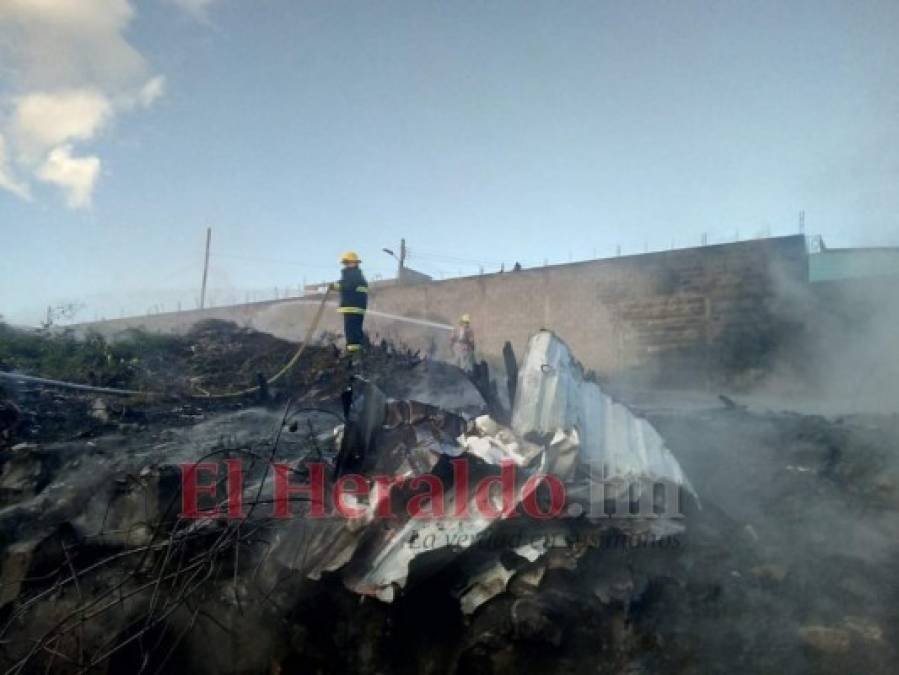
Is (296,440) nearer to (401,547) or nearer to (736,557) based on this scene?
(401,547)

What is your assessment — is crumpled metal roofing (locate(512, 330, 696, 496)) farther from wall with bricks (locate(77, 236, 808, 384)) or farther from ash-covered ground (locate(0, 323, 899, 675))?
wall with bricks (locate(77, 236, 808, 384))

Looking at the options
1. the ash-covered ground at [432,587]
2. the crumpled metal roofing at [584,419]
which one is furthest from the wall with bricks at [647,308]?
the ash-covered ground at [432,587]

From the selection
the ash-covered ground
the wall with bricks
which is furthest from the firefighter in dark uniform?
the wall with bricks

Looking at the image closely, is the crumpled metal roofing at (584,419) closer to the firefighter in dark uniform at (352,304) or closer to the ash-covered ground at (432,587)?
the ash-covered ground at (432,587)

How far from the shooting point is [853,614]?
2900mm

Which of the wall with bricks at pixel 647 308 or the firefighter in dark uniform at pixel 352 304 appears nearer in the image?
the firefighter in dark uniform at pixel 352 304

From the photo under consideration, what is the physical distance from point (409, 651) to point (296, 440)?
237cm

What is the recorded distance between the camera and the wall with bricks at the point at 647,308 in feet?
35.8

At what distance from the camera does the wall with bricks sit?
1090cm

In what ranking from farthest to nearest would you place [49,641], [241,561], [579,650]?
[241,561] < [579,650] < [49,641]

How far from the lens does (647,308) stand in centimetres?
1200

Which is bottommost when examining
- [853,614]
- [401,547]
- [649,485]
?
[853,614]

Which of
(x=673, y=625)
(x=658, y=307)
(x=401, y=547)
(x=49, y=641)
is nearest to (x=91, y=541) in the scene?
(x=49, y=641)

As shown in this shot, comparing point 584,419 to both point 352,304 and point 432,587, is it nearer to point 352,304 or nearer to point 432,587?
point 432,587
